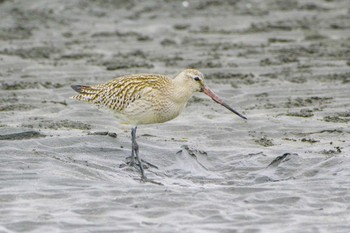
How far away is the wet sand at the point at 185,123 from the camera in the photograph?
860 centimetres

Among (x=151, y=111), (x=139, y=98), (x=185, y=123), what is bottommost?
(x=185, y=123)

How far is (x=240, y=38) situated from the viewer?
56.7ft

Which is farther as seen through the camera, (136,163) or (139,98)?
(139,98)

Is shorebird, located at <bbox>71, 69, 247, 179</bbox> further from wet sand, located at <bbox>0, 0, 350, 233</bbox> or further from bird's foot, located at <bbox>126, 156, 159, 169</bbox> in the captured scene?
wet sand, located at <bbox>0, 0, 350, 233</bbox>

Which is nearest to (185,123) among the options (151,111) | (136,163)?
(151,111)

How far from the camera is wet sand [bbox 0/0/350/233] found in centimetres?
860

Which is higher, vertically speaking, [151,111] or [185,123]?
[151,111]

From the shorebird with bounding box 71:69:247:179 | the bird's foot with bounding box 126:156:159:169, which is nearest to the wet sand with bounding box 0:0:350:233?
the bird's foot with bounding box 126:156:159:169

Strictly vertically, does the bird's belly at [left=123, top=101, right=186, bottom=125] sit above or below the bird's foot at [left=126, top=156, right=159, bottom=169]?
above

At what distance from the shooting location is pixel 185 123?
12.2 meters

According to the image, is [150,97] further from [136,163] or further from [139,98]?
[136,163]

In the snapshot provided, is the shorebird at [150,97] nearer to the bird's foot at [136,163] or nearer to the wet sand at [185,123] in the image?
the bird's foot at [136,163]

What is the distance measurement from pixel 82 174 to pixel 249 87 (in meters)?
4.94

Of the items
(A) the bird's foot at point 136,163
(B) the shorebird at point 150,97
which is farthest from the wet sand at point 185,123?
(B) the shorebird at point 150,97
